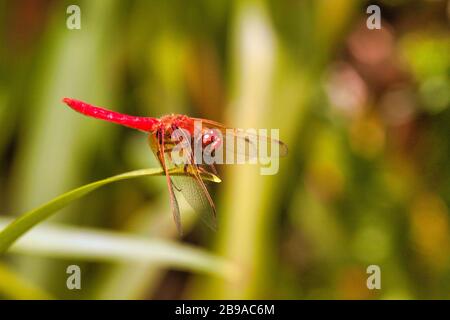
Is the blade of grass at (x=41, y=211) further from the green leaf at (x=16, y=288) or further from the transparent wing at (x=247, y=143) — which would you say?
the green leaf at (x=16, y=288)

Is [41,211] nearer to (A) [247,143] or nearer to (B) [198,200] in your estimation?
(B) [198,200]

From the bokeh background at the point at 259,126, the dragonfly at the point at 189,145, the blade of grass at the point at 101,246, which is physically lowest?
the blade of grass at the point at 101,246

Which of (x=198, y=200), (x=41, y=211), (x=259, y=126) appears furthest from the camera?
(x=259, y=126)

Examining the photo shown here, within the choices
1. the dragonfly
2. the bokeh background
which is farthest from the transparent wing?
the bokeh background

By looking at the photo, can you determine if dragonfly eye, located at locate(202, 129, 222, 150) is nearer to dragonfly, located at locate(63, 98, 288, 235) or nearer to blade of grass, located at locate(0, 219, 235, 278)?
dragonfly, located at locate(63, 98, 288, 235)

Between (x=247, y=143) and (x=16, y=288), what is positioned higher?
(x=247, y=143)

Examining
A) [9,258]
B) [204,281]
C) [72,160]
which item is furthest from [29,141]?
[204,281]

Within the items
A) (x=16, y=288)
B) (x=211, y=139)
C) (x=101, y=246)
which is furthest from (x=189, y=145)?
(x=16, y=288)

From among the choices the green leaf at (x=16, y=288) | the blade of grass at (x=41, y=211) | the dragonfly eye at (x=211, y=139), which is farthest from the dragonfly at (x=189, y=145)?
the green leaf at (x=16, y=288)
